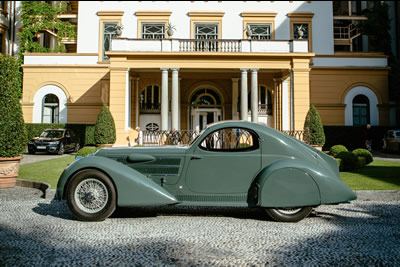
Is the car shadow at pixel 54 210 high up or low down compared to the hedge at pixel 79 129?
down

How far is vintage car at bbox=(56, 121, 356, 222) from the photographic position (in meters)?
3.78

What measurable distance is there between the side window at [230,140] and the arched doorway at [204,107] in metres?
15.7

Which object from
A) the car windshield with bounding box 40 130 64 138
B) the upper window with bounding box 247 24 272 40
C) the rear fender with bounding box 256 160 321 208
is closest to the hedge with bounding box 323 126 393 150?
the upper window with bounding box 247 24 272 40

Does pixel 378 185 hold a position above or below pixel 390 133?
below

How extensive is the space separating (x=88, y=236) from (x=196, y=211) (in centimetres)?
187

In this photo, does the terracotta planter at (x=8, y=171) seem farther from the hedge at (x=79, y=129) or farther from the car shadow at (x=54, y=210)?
the hedge at (x=79, y=129)

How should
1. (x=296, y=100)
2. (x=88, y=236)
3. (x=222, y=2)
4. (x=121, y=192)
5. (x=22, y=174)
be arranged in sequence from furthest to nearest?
(x=222, y=2) < (x=296, y=100) < (x=22, y=174) < (x=121, y=192) < (x=88, y=236)

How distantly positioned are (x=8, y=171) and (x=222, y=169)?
5.68 metres

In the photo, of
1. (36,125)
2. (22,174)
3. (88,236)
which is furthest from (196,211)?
(36,125)

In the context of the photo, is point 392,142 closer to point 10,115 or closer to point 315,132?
point 315,132

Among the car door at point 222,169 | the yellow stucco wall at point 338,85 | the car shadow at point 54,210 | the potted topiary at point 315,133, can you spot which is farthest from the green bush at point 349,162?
the yellow stucco wall at point 338,85

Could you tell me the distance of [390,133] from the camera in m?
16.5

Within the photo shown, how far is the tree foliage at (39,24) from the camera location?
69.9 ft

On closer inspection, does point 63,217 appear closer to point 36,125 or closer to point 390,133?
point 36,125
